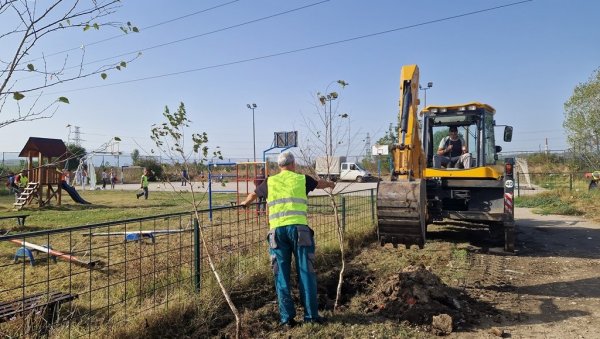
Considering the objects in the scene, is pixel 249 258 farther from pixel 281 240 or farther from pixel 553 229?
pixel 553 229

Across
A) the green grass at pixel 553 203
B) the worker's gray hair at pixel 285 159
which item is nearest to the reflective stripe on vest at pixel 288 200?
the worker's gray hair at pixel 285 159

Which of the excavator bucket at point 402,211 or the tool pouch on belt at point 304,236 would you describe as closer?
the tool pouch on belt at point 304,236

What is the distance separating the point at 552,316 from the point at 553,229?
303 inches

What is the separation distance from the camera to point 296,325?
4332 millimetres

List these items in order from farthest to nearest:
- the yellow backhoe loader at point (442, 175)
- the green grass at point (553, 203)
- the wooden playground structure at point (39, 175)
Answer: the wooden playground structure at point (39, 175) < the green grass at point (553, 203) < the yellow backhoe loader at point (442, 175)

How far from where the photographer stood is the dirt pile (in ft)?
14.4

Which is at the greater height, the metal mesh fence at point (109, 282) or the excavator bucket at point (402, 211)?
the excavator bucket at point (402, 211)

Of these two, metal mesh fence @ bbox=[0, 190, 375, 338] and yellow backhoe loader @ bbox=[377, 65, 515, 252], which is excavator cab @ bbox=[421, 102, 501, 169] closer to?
yellow backhoe loader @ bbox=[377, 65, 515, 252]

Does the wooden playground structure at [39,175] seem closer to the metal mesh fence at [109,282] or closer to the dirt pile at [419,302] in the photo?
the metal mesh fence at [109,282]

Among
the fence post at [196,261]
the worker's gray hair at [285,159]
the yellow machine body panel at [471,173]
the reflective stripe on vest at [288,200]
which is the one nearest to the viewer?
the reflective stripe on vest at [288,200]

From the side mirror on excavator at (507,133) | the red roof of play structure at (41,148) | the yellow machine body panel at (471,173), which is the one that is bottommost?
the yellow machine body panel at (471,173)

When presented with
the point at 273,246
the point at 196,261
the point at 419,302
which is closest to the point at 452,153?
the point at 419,302

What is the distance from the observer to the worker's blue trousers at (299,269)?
434 centimetres

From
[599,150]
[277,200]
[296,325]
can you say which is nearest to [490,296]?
[296,325]
